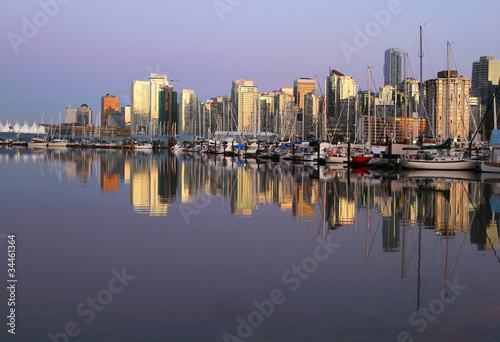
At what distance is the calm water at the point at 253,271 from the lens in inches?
364

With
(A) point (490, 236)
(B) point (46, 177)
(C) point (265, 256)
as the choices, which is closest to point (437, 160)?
(B) point (46, 177)

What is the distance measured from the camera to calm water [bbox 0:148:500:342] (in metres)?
9.24

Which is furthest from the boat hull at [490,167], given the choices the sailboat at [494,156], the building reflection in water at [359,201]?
the building reflection in water at [359,201]

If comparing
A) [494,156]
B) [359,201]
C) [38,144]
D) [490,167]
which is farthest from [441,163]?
[38,144]

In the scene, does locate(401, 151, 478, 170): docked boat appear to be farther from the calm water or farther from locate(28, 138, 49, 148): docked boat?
locate(28, 138, 49, 148): docked boat

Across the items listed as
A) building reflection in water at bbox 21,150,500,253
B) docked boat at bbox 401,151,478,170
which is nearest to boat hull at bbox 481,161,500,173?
docked boat at bbox 401,151,478,170

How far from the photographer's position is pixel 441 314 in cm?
991

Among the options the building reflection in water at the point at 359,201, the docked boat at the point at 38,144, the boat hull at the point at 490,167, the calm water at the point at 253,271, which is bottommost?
the calm water at the point at 253,271

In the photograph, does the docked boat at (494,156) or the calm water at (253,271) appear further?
the docked boat at (494,156)

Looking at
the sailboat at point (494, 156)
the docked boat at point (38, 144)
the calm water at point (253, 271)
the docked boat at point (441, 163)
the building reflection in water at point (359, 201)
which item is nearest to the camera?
the calm water at point (253, 271)

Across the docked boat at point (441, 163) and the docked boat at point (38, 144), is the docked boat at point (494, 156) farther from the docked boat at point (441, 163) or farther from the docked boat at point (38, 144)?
the docked boat at point (38, 144)

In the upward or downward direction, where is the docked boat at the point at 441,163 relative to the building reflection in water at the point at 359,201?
upward

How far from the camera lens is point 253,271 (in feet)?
42.2

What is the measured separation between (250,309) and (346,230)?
889 centimetres
